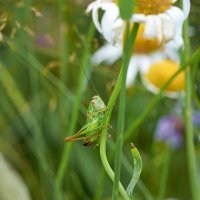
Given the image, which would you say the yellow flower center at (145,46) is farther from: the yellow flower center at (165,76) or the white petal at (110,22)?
the white petal at (110,22)

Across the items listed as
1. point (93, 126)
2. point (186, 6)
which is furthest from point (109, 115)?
point (186, 6)

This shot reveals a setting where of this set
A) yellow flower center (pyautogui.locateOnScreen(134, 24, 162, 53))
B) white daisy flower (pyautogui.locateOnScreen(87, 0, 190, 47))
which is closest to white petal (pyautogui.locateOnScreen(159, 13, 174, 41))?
white daisy flower (pyautogui.locateOnScreen(87, 0, 190, 47))

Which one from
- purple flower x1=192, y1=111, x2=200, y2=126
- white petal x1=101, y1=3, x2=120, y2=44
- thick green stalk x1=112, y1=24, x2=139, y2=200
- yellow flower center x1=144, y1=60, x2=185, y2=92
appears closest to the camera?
thick green stalk x1=112, y1=24, x2=139, y2=200

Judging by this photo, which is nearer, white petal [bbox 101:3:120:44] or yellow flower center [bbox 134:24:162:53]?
white petal [bbox 101:3:120:44]

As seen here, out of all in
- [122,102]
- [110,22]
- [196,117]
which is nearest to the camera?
[122,102]

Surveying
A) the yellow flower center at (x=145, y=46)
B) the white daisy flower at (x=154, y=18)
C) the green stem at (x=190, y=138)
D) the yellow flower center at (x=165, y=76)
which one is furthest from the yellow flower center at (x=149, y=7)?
the yellow flower center at (x=145, y=46)

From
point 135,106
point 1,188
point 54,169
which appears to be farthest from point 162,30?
point 135,106

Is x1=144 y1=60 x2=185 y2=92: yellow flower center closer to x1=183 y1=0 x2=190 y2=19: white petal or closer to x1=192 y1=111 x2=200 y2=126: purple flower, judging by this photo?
x1=192 y1=111 x2=200 y2=126: purple flower

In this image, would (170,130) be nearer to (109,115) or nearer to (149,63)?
(149,63)
